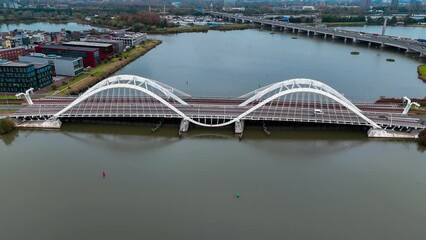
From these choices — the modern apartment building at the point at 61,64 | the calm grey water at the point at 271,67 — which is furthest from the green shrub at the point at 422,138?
the modern apartment building at the point at 61,64

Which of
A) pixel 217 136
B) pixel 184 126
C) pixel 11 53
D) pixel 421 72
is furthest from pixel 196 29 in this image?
pixel 217 136

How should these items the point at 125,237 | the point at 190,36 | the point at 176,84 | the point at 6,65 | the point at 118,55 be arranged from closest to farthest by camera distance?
the point at 125,237 < the point at 6,65 < the point at 176,84 < the point at 118,55 < the point at 190,36

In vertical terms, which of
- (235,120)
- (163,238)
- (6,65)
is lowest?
(163,238)

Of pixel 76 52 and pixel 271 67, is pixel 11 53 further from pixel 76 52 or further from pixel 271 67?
pixel 271 67

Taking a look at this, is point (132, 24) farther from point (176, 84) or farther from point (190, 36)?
point (176, 84)

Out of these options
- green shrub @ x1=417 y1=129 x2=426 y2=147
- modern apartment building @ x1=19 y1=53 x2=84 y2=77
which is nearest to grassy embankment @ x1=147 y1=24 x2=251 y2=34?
modern apartment building @ x1=19 y1=53 x2=84 y2=77

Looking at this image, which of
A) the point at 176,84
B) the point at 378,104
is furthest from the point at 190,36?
the point at 378,104

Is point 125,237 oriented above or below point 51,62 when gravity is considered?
below
